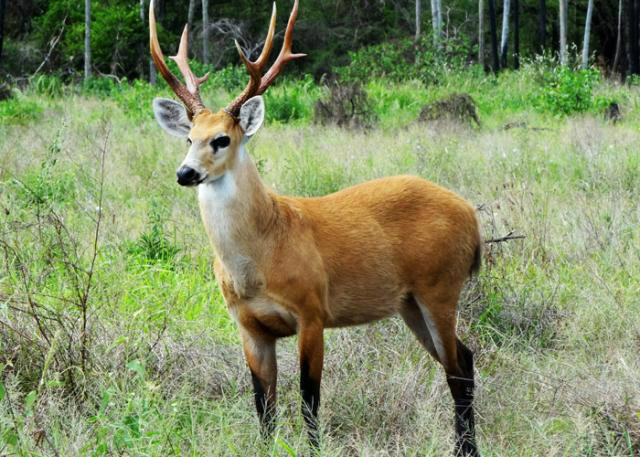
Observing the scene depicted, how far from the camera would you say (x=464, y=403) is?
16.4 ft

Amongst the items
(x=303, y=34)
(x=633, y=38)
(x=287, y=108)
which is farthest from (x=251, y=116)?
(x=303, y=34)

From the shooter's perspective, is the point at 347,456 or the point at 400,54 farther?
the point at 400,54

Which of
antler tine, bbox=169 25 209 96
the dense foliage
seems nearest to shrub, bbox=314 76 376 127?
the dense foliage

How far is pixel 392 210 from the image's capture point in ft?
16.8

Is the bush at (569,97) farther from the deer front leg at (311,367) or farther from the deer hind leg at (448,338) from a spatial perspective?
the deer front leg at (311,367)

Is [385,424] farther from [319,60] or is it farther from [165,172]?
[319,60]

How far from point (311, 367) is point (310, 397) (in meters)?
0.16

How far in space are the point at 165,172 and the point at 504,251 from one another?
4.10m

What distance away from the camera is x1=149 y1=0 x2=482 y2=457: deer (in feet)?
14.8

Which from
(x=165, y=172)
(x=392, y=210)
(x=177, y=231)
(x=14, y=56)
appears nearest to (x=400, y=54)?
(x=14, y=56)

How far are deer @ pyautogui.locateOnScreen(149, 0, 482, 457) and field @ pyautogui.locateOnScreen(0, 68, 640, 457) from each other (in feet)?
0.93

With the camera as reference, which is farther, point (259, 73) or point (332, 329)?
point (332, 329)

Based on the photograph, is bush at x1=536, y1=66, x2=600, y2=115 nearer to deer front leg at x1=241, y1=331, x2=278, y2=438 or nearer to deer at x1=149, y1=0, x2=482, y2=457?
deer at x1=149, y1=0, x2=482, y2=457

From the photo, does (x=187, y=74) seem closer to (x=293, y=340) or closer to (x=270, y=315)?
(x=270, y=315)
